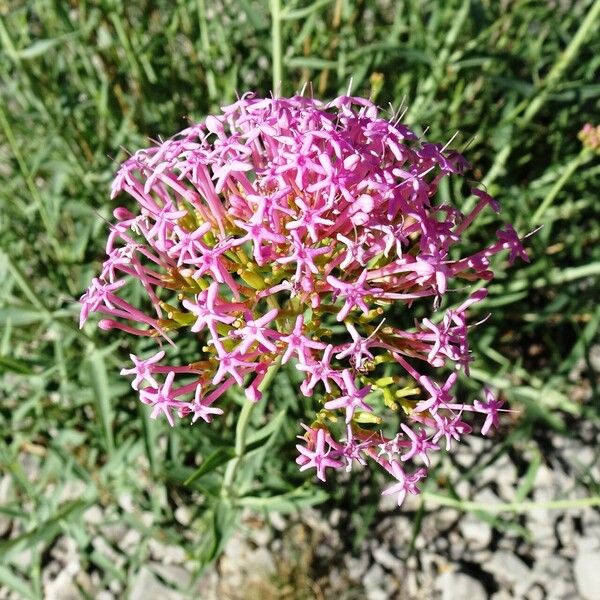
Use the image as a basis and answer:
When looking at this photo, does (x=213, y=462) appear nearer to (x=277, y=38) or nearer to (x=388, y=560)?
(x=277, y=38)

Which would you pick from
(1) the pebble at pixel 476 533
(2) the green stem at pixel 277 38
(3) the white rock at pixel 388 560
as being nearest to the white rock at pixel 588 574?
(1) the pebble at pixel 476 533

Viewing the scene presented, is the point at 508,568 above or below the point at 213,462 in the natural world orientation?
below

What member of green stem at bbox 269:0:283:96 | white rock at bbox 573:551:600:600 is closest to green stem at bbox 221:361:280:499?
green stem at bbox 269:0:283:96

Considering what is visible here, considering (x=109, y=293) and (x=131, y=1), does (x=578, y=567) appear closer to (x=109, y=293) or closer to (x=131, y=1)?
(x=109, y=293)

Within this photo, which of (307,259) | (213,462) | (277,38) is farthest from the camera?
(277,38)

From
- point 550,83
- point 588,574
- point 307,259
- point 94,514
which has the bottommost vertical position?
point 588,574

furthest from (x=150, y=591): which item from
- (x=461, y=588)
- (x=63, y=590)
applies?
(x=461, y=588)

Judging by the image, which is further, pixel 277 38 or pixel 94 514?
pixel 94 514

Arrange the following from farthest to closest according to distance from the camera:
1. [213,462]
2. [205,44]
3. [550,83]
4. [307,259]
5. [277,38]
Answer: [205,44] → [550,83] → [277,38] → [213,462] → [307,259]
